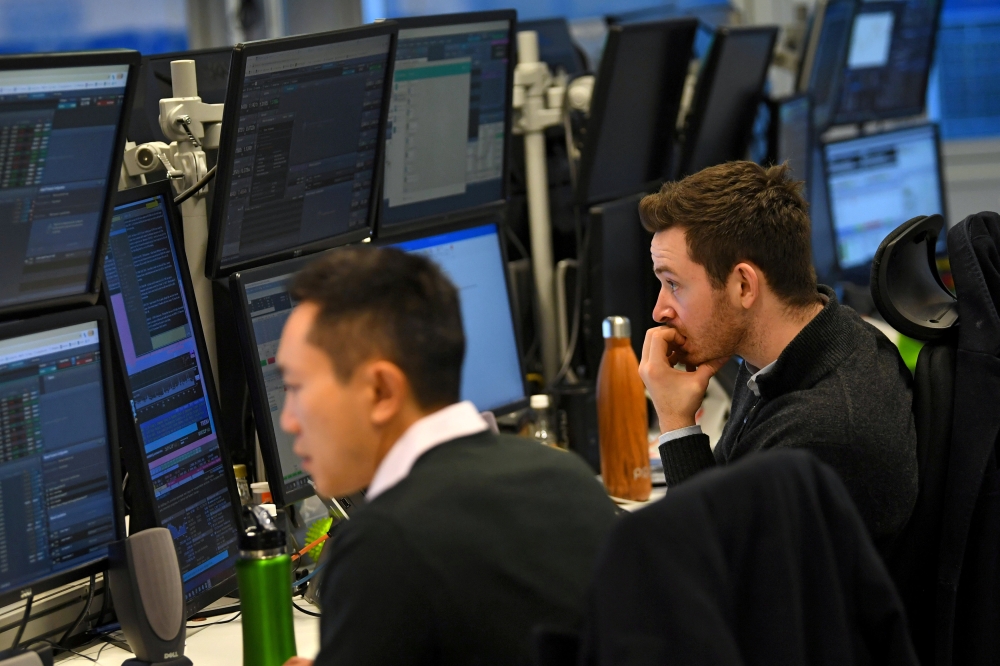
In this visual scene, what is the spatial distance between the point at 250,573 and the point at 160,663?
0.76 feet

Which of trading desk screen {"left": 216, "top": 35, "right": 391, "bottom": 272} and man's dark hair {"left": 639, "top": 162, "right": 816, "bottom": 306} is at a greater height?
trading desk screen {"left": 216, "top": 35, "right": 391, "bottom": 272}

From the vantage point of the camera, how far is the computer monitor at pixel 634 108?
2.29 meters

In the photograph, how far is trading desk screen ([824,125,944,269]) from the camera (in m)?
3.25

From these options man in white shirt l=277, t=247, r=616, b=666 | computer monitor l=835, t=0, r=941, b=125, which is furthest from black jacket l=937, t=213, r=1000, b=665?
computer monitor l=835, t=0, r=941, b=125

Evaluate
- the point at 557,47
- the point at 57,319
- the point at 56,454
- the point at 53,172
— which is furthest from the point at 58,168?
the point at 557,47

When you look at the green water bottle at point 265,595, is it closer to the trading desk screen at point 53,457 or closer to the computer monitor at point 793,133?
the trading desk screen at point 53,457

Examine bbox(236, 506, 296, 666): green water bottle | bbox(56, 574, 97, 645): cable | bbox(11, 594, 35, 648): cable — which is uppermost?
bbox(236, 506, 296, 666): green water bottle

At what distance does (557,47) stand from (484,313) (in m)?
1.03

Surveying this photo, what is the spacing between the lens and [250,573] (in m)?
1.21

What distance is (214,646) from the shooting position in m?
1.49

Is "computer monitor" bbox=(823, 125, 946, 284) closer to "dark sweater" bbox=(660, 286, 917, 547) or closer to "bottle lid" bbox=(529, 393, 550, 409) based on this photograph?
"bottle lid" bbox=(529, 393, 550, 409)

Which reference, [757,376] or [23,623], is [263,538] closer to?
[23,623]

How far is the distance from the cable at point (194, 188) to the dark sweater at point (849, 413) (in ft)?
2.48

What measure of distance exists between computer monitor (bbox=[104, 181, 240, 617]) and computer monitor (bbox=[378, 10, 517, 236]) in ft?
1.42
